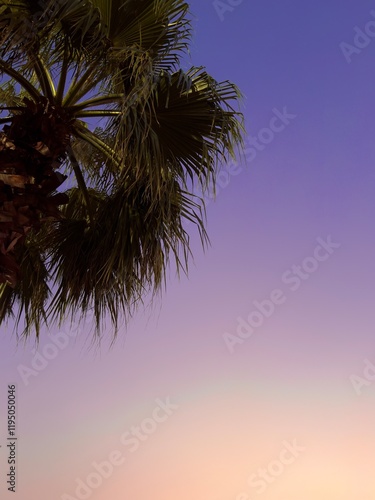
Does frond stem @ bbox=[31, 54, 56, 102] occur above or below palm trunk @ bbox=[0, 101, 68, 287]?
above

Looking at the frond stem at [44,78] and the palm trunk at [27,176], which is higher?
the frond stem at [44,78]

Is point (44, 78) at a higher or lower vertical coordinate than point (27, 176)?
higher

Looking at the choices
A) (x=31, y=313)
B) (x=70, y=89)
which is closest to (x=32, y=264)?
(x=31, y=313)

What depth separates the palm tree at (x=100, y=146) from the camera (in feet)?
16.7

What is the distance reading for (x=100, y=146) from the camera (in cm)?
643

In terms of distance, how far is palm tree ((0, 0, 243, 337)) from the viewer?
5.10m

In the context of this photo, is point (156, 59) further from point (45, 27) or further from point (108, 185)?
point (108, 185)

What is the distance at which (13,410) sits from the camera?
8.79 metres

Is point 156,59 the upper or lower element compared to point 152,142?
upper

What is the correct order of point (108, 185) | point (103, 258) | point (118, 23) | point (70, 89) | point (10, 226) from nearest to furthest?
point (10, 226)
point (118, 23)
point (70, 89)
point (103, 258)
point (108, 185)

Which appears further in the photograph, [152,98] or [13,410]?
[13,410]

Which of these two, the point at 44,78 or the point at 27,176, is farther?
the point at 44,78

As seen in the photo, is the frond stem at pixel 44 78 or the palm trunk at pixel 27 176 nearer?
the palm trunk at pixel 27 176

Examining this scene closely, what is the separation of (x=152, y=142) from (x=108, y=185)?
1.50 m
